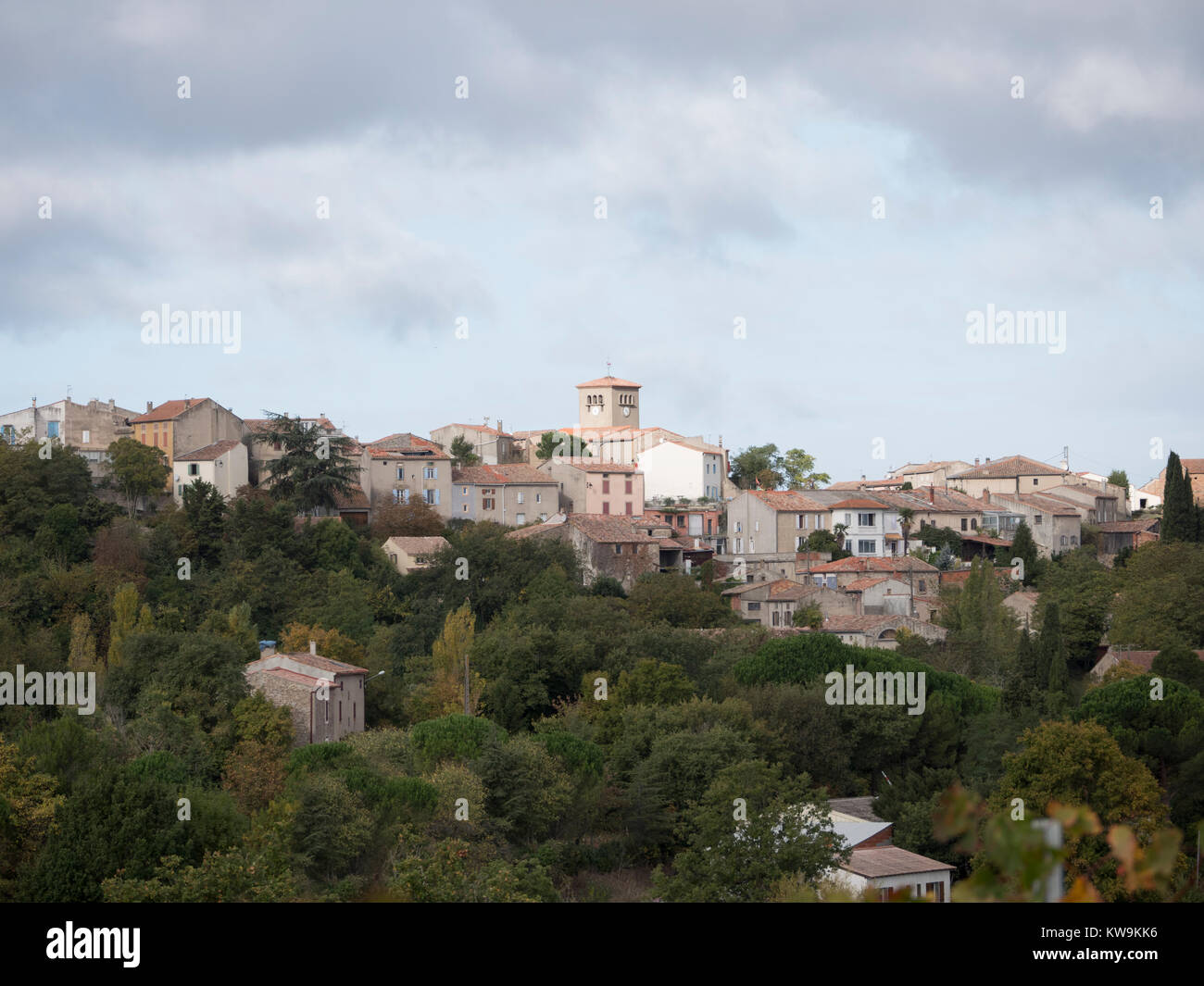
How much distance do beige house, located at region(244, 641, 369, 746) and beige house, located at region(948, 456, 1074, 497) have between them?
49313 mm

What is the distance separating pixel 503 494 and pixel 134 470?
60.3 ft

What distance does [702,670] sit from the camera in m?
44.1

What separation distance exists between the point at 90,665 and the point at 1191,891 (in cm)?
2988

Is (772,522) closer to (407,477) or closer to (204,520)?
(407,477)

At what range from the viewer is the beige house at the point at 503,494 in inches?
2638

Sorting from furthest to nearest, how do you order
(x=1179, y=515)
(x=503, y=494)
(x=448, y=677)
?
(x=503, y=494) < (x=1179, y=515) < (x=448, y=677)

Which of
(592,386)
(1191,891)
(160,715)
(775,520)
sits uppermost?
(592,386)

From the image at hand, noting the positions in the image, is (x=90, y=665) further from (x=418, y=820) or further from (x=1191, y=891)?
(x=1191, y=891)

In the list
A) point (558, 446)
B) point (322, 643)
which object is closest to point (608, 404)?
point (558, 446)

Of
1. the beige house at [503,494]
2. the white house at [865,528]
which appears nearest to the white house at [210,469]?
the beige house at [503,494]

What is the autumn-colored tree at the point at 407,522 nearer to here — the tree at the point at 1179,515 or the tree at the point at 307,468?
the tree at the point at 307,468

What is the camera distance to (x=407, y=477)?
6494cm

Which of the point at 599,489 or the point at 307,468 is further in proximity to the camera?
the point at 599,489
